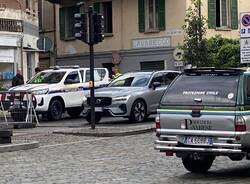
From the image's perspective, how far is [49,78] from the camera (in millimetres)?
26297

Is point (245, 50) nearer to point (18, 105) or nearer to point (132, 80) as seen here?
point (132, 80)

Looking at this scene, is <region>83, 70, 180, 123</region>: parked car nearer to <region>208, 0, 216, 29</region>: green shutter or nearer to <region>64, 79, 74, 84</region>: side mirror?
<region>64, 79, 74, 84</region>: side mirror

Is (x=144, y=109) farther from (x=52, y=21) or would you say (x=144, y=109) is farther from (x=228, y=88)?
(x=52, y=21)

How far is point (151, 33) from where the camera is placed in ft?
120

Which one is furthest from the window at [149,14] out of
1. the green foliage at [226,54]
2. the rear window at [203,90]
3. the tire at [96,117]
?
the rear window at [203,90]

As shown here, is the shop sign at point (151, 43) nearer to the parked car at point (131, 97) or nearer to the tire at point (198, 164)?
the parked car at point (131, 97)

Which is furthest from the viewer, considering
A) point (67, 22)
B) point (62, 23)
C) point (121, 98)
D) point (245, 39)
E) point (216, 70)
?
point (67, 22)

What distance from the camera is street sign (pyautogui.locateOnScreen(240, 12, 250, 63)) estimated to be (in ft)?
63.5

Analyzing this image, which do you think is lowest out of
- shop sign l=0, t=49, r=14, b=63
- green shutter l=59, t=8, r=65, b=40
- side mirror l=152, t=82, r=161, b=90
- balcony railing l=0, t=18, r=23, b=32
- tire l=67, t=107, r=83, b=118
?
tire l=67, t=107, r=83, b=118

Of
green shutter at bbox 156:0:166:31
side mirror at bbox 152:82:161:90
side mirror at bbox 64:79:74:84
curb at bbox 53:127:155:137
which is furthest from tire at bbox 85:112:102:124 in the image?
green shutter at bbox 156:0:166:31

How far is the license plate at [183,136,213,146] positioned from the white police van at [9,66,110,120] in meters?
13.8

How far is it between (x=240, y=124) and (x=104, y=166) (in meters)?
3.37

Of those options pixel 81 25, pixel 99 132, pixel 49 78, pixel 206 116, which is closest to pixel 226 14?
pixel 49 78

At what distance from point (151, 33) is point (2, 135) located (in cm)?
2086
